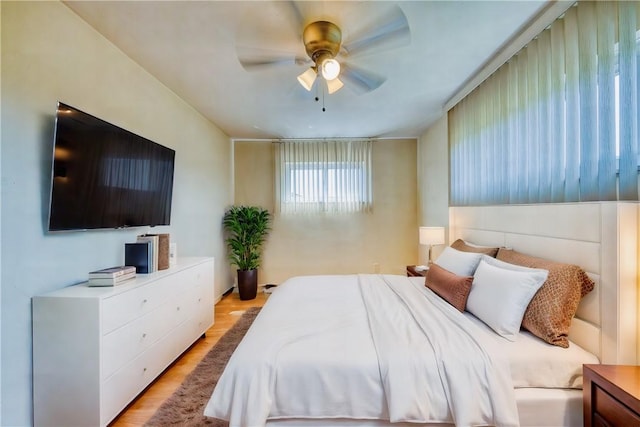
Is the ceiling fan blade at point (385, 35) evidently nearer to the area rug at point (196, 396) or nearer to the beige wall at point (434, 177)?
the beige wall at point (434, 177)

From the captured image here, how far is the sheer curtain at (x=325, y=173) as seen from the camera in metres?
4.65

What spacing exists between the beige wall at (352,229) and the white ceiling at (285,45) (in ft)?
4.38

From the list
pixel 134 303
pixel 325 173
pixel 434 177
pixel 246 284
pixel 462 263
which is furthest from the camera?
pixel 325 173

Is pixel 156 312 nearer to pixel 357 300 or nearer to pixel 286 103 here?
pixel 357 300

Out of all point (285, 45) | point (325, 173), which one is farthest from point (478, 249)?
point (325, 173)

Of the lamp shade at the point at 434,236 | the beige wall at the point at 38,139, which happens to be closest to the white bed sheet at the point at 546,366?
the lamp shade at the point at 434,236

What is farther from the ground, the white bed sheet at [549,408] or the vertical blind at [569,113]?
the vertical blind at [569,113]

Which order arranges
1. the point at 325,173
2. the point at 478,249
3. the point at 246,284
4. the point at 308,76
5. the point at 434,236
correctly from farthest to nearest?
the point at 325,173
the point at 246,284
the point at 434,236
the point at 478,249
the point at 308,76

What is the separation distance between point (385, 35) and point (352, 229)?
330 centimetres

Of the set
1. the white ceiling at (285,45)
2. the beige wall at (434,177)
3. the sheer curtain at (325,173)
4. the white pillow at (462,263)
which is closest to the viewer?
the white ceiling at (285,45)

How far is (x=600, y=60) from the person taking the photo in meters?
1.52

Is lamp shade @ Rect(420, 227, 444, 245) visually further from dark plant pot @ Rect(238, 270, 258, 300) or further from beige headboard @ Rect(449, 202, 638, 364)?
dark plant pot @ Rect(238, 270, 258, 300)

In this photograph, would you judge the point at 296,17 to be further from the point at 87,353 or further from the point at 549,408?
the point at 549,408

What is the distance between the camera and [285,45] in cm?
201
